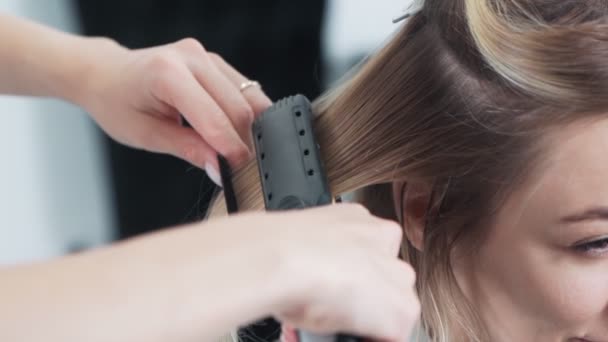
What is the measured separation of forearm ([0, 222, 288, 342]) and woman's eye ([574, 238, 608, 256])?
488 millimetres

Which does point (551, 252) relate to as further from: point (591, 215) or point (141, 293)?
point (141, 293)

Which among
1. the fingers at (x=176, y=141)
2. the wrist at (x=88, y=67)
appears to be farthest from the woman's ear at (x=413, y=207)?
the wrist at (x=88, y=67)

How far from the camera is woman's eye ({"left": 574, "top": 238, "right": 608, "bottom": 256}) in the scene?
2.87 ft

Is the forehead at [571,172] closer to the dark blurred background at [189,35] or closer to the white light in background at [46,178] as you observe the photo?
the dark blurred background at [189,35]

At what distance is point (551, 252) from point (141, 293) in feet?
1.81

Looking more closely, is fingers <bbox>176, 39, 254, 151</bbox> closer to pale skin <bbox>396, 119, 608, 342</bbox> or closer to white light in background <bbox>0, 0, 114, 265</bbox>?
pale skin <bbox>396, 119, 608, 342</bbox>

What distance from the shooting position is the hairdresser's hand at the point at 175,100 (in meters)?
0.84

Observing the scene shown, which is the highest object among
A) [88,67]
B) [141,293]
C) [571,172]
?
[88,67]

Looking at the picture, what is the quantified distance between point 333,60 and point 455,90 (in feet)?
3.25

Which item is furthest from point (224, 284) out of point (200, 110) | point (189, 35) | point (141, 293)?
point (189, 35)

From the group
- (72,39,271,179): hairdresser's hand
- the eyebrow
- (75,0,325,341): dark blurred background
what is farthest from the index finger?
(75,0,325,341): dark blurred background

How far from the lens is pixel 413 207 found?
3.11 feet

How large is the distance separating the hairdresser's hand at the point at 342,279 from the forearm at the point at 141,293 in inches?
0.9

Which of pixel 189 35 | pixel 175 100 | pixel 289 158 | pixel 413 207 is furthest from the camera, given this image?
pixel 189 35
